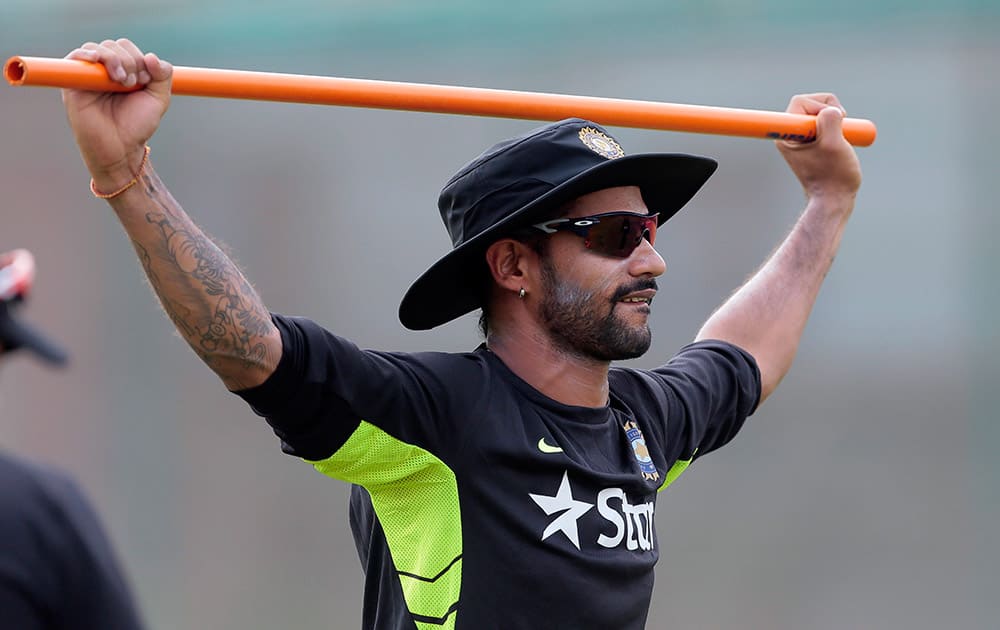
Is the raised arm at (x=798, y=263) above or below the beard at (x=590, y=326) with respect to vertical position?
above

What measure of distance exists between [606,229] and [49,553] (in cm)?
164

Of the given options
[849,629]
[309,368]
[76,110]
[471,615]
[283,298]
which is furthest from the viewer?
[283,298]

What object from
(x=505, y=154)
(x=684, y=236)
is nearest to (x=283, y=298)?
(x=684, y=236)

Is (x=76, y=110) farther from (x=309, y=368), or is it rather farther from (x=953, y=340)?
(x=953, y=340)

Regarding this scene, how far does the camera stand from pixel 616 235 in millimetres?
3090

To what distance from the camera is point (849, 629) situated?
7988 millimetres

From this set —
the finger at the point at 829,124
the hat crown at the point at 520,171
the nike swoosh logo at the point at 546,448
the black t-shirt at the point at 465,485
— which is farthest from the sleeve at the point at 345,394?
the finger at the point at 829,124

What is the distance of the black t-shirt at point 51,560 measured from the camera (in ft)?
5.89

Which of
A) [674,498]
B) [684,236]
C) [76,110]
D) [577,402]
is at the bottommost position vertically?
[674,498]

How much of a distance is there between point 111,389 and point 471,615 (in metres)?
6.90

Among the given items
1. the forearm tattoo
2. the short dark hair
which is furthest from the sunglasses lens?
the forearm tattoo

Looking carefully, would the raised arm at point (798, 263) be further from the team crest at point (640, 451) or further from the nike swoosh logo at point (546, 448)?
the nike swoosh logo at point (546, 448)

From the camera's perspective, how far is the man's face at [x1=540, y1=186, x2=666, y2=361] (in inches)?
121

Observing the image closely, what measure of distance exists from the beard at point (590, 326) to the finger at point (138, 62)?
107 centimetres
